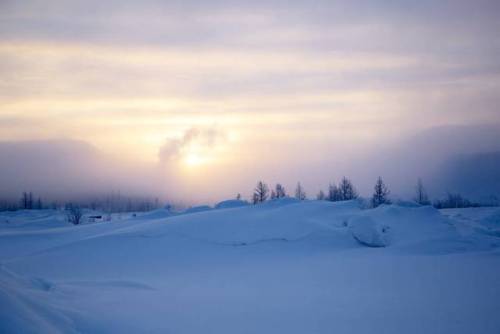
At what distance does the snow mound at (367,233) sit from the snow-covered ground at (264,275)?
0.06 meters

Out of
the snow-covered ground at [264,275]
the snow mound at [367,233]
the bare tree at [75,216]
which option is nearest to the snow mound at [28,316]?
the snow-covered ground at [264,275]

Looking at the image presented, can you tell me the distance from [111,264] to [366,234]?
12583 mm

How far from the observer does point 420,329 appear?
26.7 feet

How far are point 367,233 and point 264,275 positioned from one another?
301 inches

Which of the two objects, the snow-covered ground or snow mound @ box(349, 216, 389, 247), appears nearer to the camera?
the snow-covered ground

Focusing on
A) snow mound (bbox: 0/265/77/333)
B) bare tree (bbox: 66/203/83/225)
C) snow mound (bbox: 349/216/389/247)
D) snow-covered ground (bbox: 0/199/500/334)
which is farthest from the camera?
bare tree (bbox: 66/203/83/225)

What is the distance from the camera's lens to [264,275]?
1370 cm

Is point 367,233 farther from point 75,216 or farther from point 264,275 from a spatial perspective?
point 75,216

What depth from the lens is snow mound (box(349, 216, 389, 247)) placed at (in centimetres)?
1875

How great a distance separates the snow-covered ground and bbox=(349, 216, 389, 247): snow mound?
61 mm

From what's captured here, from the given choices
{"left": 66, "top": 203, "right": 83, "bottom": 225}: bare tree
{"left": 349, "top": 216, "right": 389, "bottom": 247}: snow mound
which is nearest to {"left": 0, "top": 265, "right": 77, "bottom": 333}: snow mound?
{"left": 349, "top": 216, "right": 389, "bottom": 247}: snow mound

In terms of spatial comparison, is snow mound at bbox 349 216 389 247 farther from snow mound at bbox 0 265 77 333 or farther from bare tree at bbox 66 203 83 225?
bare tree at bbox 66 203 83 225

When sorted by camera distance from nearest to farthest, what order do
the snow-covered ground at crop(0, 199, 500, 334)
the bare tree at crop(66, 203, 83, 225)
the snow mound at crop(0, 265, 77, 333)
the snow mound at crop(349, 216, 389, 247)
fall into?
the snow mound at crop(0, 265, 77, 333) < the snow-covered ground at crop(0, 199, 500, 334) < the snow mound at crop(349, 216, 389, 247) < the bare tree at crop(66, 203, 83, 225)

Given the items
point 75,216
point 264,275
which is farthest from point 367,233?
point 75,216
